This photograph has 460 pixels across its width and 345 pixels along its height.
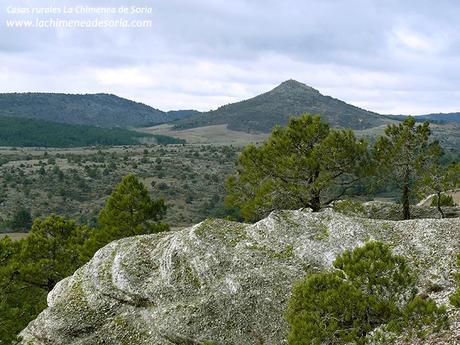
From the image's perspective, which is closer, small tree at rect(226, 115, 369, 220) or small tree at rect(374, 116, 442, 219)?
small tree at rect(226, 115, 369, 220)

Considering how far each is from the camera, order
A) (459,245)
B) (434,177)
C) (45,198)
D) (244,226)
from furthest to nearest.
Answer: (45,198) < (434,177) < (244,226) < (459,245)

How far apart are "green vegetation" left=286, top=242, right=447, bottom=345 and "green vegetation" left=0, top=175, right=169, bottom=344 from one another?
3115 cm

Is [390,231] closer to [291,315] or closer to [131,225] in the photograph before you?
[291,315]

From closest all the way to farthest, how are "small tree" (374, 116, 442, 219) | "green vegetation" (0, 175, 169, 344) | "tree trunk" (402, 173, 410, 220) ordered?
"small tree" (374, 116, 442, 219) → "tree trunk" (402, 173, 410, 220) → "green vegetation" (0, 175, 169, 344)

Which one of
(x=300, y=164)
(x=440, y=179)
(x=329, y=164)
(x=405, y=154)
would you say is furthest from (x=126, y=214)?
(x=440, y=179)

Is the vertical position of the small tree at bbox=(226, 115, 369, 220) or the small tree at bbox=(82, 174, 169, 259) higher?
the small tree at bbox=(226, 115, 369, 220)

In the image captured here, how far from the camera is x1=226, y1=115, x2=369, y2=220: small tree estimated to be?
40.9 meters

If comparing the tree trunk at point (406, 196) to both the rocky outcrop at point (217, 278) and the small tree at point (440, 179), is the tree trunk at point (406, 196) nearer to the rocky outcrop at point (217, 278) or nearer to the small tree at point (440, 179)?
the small tree at point (440, 179)

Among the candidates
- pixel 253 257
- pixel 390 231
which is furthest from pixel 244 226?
pixel 390 231

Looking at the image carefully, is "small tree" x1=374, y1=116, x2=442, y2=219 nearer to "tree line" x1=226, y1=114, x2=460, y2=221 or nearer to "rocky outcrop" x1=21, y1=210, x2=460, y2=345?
"tree line" x1=226, y1=114, x2=460, y2=221

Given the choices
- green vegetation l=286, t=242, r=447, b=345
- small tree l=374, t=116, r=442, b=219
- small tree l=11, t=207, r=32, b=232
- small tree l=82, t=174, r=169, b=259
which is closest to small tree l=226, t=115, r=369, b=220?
small tree l=374, t=116, r=442, b=219

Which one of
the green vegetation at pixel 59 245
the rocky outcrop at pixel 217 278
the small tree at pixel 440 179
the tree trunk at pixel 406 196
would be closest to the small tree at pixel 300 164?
the tree trunk at pixel 406 196

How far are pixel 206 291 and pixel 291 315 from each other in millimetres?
12153

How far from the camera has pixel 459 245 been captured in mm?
30547
